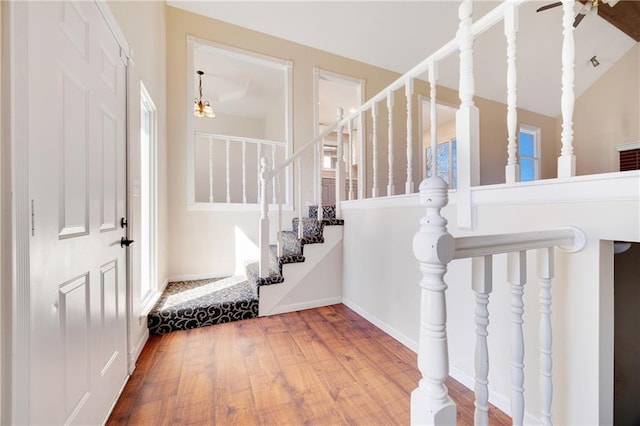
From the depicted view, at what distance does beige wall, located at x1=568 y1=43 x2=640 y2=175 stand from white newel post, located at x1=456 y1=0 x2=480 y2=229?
5826 millimetres

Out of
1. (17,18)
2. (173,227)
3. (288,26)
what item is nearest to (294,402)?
(17,18)

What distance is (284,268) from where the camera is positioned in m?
2.60

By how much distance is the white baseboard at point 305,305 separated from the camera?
2582 mm

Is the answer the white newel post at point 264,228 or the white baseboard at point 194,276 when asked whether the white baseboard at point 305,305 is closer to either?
the white newel post at point 264,228

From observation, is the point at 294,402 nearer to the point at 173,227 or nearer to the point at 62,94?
the point at 62,94

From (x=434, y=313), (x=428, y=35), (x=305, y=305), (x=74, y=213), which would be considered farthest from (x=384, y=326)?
(x=428, y=35)

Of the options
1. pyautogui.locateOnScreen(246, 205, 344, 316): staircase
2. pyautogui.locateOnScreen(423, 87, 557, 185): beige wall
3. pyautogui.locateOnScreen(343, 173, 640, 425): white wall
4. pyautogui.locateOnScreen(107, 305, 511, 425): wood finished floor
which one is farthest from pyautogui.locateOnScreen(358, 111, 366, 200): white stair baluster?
pyautogui.locateOnScreen(423, 87, 557, 185): beige wall

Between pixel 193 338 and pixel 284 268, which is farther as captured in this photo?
pixel 284 268

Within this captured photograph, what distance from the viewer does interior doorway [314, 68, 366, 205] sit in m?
2.90

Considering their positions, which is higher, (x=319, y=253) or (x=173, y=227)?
(x=173, y=227)

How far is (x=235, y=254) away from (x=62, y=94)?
8.30 feet

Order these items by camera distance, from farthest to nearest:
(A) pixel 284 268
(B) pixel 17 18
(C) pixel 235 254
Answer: (C) pixel 235 254 < (A) pixel 284 268 < (B) pixel 17 18

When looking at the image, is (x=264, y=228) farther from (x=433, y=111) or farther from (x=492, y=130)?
(x=492, y=130)

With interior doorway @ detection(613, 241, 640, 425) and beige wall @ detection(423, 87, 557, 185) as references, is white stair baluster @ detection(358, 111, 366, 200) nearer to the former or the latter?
interior doorway @ detection(613, 241, 640, 425)
